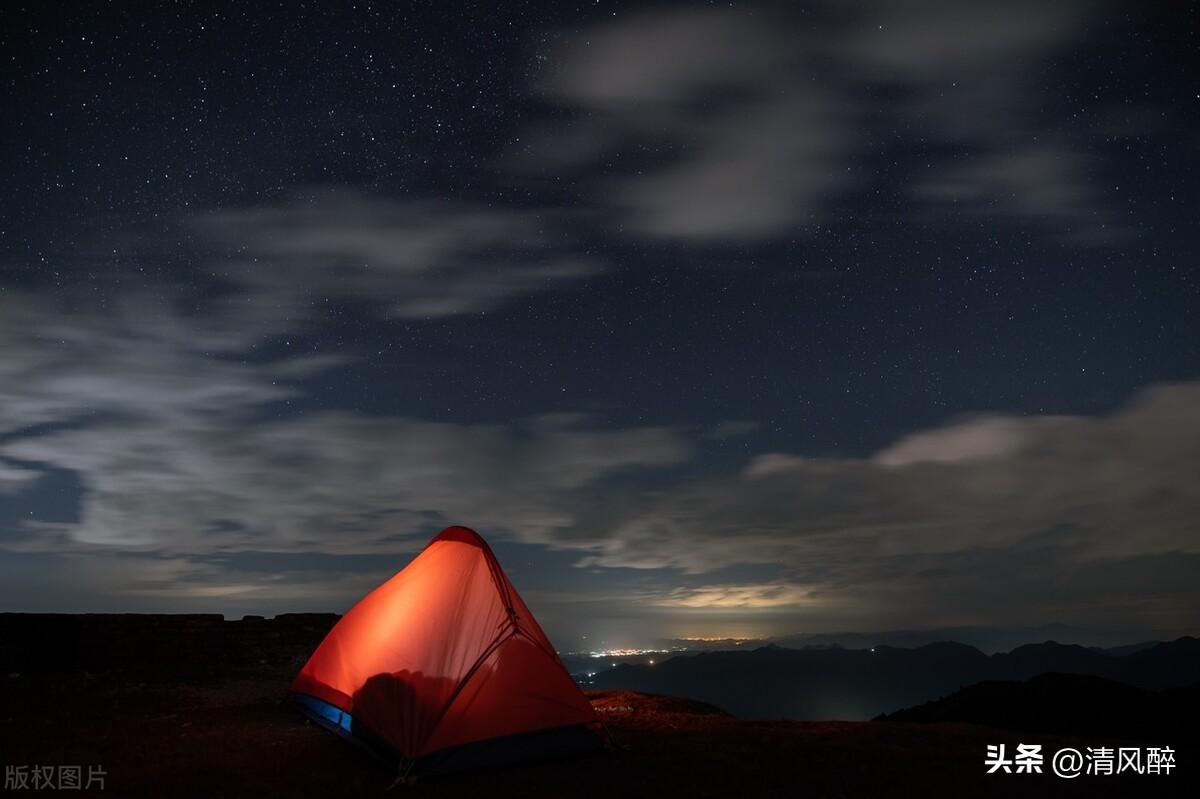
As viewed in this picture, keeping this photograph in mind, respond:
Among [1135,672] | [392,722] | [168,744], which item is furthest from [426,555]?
[1135,672]

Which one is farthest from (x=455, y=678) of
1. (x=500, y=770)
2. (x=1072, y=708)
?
(x=1072, y=708)

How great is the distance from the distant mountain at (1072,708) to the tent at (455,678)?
8.76 m

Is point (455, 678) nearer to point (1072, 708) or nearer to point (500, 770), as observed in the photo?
point (500, 770)

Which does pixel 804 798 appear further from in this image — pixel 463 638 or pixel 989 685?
pixel 989 685

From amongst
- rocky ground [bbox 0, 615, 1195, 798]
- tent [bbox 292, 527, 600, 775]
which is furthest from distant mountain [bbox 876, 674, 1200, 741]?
tent [bbox 292, 527, 600, 775]

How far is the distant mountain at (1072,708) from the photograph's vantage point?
1414 centimetres

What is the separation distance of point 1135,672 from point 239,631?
7137 inches

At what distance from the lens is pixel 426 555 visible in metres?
10.7

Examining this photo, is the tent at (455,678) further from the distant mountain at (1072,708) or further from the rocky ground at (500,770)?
the distant mountain at (1072,708)

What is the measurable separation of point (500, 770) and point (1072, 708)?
1505 cm

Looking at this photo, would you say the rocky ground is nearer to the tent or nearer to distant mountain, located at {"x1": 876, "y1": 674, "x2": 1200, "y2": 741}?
the tent

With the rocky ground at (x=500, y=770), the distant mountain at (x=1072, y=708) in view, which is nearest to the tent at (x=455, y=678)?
the rocky ground at (x=500, y=770)

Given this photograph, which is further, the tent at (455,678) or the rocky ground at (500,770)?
the tent at (455,678)

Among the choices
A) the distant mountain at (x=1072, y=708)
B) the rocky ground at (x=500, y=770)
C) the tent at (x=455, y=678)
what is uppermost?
the tent at (x=455, y=678)
